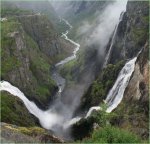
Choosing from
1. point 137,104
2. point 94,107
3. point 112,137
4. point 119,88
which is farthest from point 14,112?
point 112,137

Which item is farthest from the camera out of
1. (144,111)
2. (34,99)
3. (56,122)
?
(34,99)

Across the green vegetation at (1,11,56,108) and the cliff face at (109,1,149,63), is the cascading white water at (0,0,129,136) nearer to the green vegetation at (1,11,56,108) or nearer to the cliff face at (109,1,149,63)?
the green vegetation at (1,11,56,108)

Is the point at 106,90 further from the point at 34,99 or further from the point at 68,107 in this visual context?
the point at 34,99

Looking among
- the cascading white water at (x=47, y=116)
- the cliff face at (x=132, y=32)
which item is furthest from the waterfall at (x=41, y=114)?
the cliff face at (x=132, y=32)

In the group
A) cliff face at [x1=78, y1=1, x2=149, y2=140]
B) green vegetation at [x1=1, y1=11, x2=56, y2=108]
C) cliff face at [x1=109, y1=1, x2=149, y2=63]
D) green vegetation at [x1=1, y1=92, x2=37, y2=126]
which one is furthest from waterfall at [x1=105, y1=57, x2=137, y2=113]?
green vegetation at [x1=1, y1=11, x2=56, y2=108]

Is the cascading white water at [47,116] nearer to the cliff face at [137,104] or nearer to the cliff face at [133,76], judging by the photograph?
the cliff face at [133,76]

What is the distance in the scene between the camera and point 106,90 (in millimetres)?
115938

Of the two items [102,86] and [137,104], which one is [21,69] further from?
[137,104]

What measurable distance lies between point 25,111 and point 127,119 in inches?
1050

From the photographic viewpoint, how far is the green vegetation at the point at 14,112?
91.5 meters

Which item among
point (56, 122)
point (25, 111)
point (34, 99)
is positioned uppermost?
point (25, 111)

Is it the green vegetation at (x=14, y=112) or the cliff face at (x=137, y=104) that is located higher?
the cliff face at (x=137, y=104)

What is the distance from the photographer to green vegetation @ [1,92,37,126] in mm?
91500

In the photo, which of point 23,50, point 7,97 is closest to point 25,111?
point 7,97
